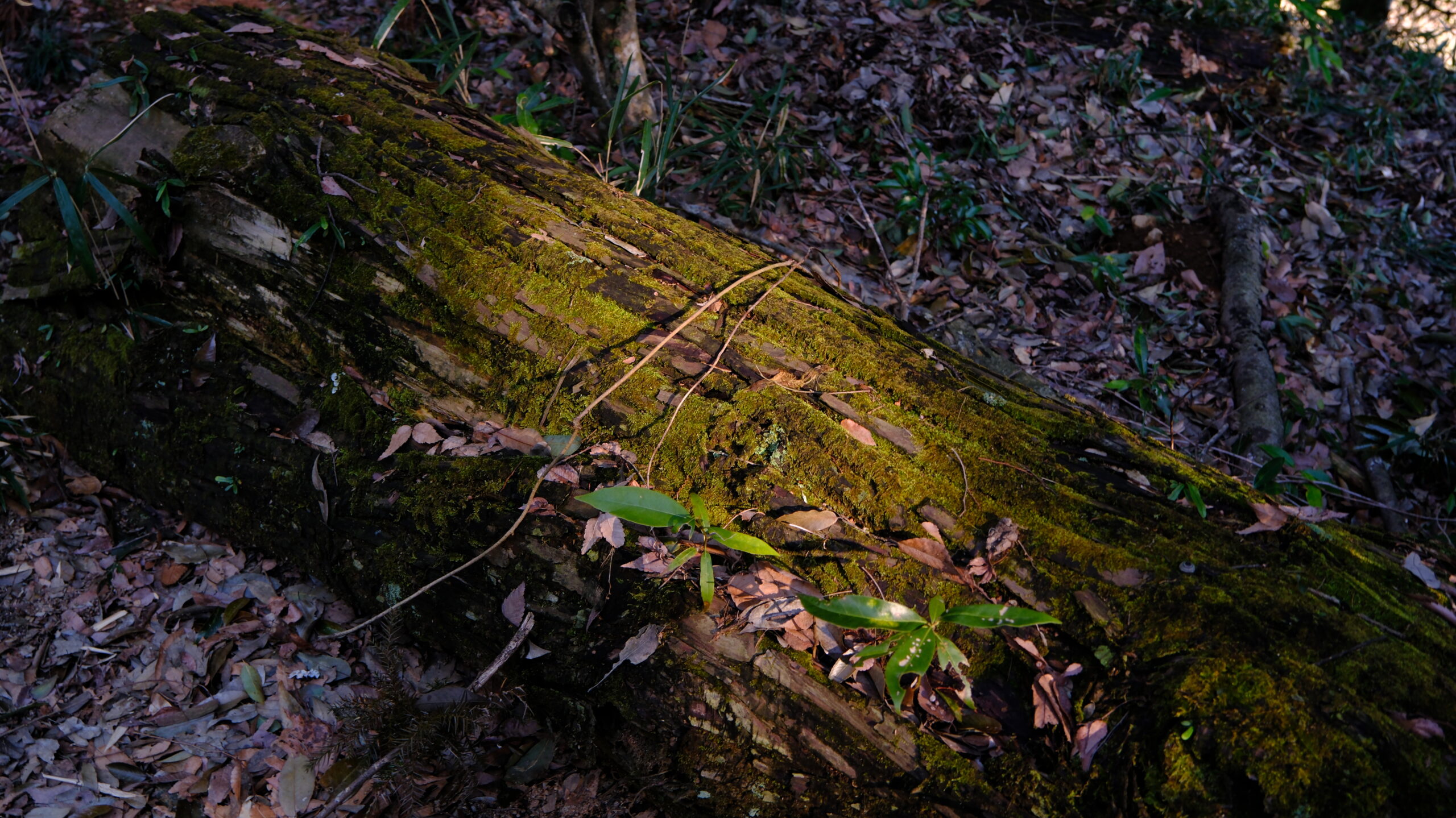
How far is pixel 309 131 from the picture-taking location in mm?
2287

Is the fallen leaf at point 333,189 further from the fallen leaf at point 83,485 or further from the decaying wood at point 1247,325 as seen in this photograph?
the decaying wood at point 1247,325

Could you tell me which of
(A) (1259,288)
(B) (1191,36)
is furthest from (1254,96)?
(A) (1259,288)

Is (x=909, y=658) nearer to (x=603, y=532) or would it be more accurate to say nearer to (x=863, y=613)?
(x=863, y=613)

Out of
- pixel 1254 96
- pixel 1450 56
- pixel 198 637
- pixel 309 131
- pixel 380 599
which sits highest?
pixel 1450 56

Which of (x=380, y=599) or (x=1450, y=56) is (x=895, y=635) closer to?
(x=380, y=599)

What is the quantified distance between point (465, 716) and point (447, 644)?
20 centimetres

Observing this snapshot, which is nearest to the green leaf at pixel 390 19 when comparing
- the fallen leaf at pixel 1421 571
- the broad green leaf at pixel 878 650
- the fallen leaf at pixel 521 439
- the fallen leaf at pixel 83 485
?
the fallen leaf at pixel 83 485

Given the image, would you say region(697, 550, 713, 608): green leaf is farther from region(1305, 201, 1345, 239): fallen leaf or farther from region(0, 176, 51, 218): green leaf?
region(1305, 201, 1345, 239): fallen leaf

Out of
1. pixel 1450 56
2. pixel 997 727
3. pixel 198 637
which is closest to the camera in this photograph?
pixel 997 727

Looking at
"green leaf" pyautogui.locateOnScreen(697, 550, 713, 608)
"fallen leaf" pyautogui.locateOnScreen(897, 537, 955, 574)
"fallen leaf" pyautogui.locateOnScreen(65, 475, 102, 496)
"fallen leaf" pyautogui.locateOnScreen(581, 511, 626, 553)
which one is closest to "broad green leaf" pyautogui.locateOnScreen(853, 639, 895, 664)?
"fallen leaf" pyautogui.locateOnScreen(897, 537, 955, 574)

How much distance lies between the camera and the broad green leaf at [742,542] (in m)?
1.50

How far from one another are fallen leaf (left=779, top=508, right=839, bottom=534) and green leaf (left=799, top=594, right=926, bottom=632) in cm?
25

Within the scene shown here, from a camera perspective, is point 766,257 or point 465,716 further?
point 766,257

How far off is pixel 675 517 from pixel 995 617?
65cm
